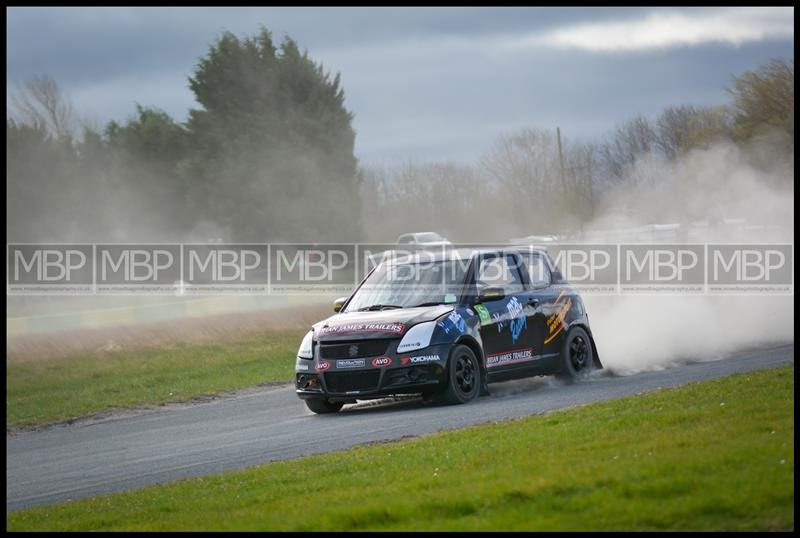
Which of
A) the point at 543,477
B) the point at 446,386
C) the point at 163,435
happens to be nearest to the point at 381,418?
the point at 446,386

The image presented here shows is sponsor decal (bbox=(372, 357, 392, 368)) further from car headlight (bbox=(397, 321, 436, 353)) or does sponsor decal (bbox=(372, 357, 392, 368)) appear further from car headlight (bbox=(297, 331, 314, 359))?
car headlight (bbox=(297, 331, 314, 359))

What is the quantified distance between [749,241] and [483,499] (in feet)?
76.6

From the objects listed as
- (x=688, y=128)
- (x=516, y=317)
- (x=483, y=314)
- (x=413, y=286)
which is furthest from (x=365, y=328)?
(x=688, y=128)

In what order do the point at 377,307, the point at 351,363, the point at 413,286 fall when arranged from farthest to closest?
the point at 413,286 → the point at 377,307 → the point at 351,363

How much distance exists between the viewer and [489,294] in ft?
46.1

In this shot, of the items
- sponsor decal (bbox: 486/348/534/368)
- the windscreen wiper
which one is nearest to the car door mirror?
sponsor decal (bbox: 486/348/534/368)

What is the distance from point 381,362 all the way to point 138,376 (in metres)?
11.3

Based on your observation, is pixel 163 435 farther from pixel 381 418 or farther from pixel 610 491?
pixel 610 491

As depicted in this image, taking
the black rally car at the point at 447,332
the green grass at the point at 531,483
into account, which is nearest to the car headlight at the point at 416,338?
the black rally car at the point at 447,332

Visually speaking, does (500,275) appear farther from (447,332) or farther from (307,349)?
(307,349)

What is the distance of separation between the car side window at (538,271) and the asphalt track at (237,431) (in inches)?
52.9

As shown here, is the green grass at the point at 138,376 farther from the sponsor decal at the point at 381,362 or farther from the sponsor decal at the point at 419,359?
the sponsor decal at the point at 419,359

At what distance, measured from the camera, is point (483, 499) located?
6992mm

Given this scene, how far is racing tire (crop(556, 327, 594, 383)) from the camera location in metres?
15.2
